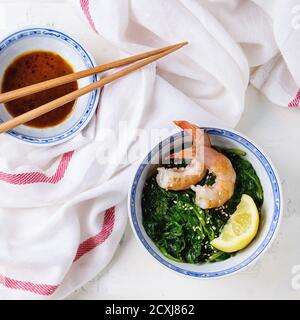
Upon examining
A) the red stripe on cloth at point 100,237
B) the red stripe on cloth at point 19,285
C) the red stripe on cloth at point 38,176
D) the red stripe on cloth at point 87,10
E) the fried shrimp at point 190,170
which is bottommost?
the red stripe on cloth at point 19,285

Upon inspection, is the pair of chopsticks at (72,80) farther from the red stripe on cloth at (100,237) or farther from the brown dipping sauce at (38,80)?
the red stripe on cloth at (100,237)

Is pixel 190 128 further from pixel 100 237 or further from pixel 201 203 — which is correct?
pixel 100 237

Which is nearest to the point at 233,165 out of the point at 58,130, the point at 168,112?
the point at 168,112

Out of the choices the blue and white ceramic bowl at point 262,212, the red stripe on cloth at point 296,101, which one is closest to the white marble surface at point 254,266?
the red stripe on cloth at point 296,101

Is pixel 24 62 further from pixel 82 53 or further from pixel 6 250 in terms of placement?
pixel 6 250

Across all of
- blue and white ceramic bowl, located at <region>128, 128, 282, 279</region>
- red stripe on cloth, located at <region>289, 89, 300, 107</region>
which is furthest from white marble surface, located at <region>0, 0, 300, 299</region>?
blue and white ceramic bowl, located at <region>128, 128, 282, 279</region>

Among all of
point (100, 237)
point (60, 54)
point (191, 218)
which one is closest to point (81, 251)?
point (100, 237)

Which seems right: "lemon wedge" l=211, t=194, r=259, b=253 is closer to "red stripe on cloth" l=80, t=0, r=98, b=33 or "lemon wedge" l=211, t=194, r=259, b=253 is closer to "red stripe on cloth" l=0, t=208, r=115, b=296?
"red stripe on cloth" l=0, t=208, r=115, b=296
